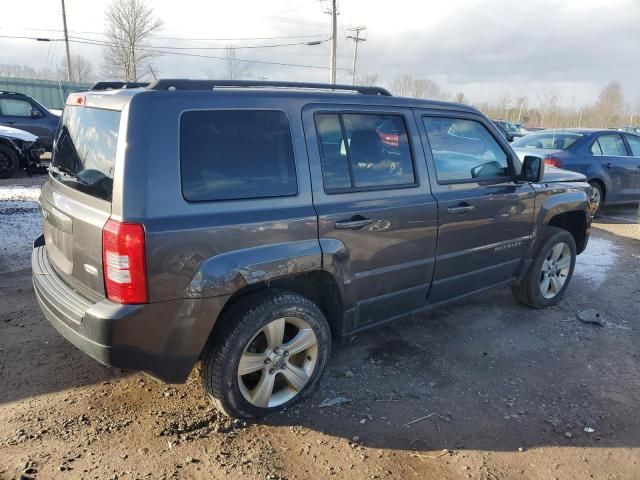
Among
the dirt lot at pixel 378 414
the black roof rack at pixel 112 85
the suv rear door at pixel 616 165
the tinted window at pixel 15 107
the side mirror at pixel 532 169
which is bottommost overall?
the dirt lot at pixel 378 414

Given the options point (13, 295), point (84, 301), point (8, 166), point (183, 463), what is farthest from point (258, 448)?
point (8, 166)

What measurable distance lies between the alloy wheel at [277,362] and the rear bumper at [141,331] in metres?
0.36

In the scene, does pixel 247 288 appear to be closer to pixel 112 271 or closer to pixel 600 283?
pixel 112 271

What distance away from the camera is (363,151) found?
3248 millimetres

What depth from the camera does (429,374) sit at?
3.62 metres

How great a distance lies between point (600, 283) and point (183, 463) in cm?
498

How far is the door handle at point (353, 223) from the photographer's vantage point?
3.02m

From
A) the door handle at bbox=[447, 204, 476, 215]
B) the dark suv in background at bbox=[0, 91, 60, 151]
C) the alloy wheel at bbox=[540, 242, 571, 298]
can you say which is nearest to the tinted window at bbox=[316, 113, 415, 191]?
the door handle at bbox=[447, 204, 476, 215]

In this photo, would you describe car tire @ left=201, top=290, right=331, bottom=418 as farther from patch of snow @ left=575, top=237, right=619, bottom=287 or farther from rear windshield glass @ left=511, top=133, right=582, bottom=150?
rear windshield glass @ left=511, top=133, right=582, bottom=150

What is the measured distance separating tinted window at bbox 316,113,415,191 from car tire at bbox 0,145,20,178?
9.71 meters

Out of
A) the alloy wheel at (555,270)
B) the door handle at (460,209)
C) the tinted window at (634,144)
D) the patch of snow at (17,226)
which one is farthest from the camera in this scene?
the tinted window at (634,144)

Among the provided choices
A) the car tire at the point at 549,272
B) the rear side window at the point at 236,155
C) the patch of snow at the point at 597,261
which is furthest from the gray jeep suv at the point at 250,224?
the patch of snow at the point at 597,261

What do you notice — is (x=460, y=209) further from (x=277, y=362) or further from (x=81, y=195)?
(x=81, y=195)

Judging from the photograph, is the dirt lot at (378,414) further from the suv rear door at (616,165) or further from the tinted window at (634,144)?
the tinted window at (634,144)
